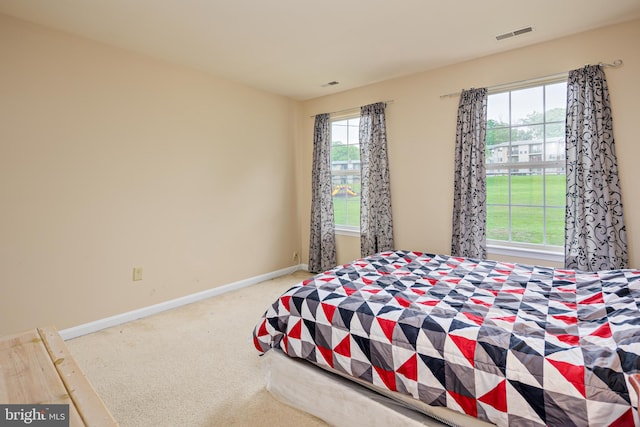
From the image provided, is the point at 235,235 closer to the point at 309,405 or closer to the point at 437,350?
the point at 309,405

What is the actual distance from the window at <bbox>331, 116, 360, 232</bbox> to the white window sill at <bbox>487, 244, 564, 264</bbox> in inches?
64.7

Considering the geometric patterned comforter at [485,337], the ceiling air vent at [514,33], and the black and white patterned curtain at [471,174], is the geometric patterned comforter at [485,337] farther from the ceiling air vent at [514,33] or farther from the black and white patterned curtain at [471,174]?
the ceiling air vent at [514,33]

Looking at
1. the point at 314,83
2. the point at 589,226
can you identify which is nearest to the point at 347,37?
the point at 314,83

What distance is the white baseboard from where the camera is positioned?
278 cm

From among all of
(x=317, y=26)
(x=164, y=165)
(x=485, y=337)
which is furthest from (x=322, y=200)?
(x=485, y=337)

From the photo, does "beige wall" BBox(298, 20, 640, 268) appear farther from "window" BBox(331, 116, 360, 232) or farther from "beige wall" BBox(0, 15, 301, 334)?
"beige wall" BBox(0, 15, 301, 334)

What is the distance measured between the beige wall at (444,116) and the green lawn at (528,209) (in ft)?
0.91

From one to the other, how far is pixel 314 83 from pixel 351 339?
3.18m

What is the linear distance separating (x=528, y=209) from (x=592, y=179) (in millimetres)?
582

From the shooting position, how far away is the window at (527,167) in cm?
300

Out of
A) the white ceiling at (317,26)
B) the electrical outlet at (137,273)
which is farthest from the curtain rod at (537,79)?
the electrical outlet at (137,273)

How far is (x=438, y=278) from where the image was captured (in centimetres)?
221

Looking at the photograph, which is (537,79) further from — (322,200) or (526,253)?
(322,200)

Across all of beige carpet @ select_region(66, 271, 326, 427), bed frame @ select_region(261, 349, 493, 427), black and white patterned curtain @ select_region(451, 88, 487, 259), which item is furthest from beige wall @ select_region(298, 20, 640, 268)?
bed frame @ select_region(261, 349, 493, 427)
